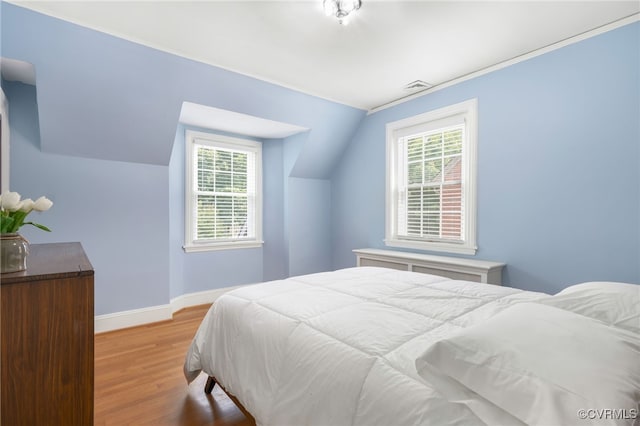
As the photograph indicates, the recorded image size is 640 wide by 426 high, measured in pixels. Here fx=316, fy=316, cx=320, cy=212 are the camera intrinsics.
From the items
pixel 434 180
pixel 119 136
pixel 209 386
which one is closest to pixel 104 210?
pixel 119 136

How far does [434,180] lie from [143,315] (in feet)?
11.6

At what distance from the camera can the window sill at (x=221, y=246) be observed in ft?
13.4

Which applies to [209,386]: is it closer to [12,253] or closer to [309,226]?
[12,253]

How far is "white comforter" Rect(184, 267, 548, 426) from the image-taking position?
998 mm

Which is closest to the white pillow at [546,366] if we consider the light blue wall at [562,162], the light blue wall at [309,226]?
the light blue wall at [562,162]

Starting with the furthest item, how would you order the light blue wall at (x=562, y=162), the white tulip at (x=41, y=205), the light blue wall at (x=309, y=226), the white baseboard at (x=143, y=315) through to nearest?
the light blue wall at (x=309, y=226) → the white baseboard at (x=143, y=315) → the light blue wall at (x=562, y=162) → the white tulip at (x=41, y=205)

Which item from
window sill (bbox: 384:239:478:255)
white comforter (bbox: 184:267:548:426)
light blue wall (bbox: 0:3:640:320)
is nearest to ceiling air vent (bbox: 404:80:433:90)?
light blue wall (bbox: 0:3:640:320)

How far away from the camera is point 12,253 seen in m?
1.09

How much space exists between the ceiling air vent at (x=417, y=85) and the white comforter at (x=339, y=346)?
2.22 m

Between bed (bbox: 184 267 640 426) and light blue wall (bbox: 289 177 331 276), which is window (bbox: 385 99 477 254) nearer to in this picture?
light blue wall (bbox: 289 177 331 276)

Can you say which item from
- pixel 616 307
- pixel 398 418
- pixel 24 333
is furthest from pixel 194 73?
pixel 616 307

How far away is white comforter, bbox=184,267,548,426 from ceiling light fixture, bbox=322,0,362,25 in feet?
5.96

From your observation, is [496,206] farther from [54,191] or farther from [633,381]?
[54,191]

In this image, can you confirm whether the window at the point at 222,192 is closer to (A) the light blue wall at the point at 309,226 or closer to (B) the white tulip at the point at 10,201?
(A) the light blue wall at the point at 309,226
